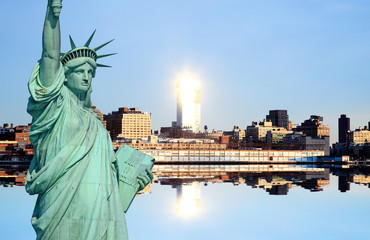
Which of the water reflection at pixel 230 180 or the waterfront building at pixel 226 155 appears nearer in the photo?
the water reflection at pixel 230 180

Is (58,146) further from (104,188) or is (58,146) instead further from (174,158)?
(174,158)

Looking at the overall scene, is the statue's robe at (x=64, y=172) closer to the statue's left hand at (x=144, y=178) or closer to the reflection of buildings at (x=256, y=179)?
the statue's left hand at (x=144, y=178)

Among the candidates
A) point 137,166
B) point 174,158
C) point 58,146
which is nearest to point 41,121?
→ point 58,146

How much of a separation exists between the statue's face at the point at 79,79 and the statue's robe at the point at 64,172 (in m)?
0.13

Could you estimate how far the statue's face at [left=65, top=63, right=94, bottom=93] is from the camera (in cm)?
950

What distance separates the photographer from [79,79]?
9.53 meters

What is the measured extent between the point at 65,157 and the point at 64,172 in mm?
206

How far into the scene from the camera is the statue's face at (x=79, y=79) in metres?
9.50

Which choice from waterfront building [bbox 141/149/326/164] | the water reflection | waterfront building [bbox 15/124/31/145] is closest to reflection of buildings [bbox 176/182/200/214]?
the water reflection

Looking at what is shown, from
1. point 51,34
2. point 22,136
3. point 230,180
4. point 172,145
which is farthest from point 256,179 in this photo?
point 22,136

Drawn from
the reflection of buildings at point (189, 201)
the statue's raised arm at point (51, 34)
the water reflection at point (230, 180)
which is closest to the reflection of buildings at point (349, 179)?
the water reflection at point (230, 180)

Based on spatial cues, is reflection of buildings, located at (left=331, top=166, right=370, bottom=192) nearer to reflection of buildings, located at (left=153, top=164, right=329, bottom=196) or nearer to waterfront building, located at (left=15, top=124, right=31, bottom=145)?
reflection of buildings, located at (left=153, top=164, right=329, bottom=196)

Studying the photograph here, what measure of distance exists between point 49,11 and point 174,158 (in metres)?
125

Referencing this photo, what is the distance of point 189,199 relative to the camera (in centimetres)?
3831
